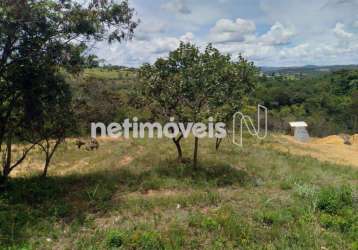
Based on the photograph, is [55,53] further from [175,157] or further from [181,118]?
[175,157]

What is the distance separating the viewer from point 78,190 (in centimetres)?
745

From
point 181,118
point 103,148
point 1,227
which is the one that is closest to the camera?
point 1,227

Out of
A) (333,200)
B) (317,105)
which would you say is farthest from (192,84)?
(317,105)

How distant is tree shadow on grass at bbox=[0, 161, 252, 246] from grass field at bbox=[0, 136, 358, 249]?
A: 19mm

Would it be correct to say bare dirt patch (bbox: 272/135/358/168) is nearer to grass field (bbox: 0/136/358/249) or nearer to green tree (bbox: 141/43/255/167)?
grass field (bbox: 0/136/358/249)

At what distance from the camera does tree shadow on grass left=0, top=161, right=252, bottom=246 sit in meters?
5.71

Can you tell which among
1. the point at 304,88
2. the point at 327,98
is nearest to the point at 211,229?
the point at 327,98

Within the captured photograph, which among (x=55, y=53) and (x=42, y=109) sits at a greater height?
(x=55, y=53)

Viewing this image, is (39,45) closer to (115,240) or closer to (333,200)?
(115,240)

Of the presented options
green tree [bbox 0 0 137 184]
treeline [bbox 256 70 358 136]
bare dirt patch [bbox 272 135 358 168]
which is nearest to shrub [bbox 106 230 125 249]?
green tree [bbox 0 0 137 184]

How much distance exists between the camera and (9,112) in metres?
7.13

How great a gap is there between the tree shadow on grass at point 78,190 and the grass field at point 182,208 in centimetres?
2

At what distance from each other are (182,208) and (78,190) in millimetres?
2475

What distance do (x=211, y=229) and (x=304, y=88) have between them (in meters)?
46.0
